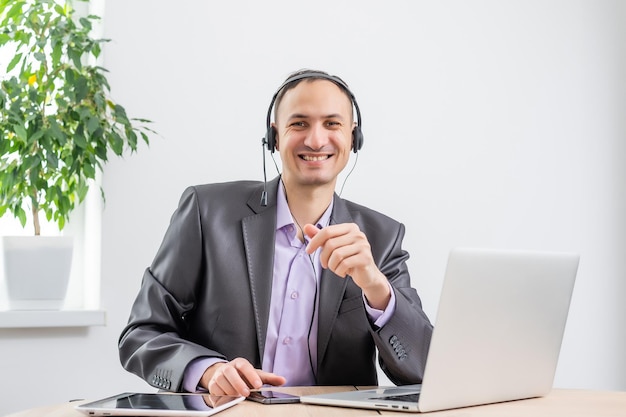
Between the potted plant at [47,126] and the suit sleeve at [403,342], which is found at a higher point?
the potted plant at [47,126]

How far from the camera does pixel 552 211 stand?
3.38 meters

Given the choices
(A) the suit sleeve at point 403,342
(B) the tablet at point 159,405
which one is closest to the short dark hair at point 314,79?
(A) the suit sleeve at point 403,342

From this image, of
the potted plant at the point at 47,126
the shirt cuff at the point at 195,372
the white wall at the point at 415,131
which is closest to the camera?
the shirt cuff at the point at 195,372

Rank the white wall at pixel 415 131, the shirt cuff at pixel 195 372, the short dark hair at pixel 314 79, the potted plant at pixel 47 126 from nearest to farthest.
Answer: the shirt cuff at pixel 195 372 → the short dark hair at pixel 314 79 → the potted plant at pixel 47 126 → the white wall at pixel 415 131

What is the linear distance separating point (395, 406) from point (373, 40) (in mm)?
2219

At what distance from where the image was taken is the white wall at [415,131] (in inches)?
111

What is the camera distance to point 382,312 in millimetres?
1598

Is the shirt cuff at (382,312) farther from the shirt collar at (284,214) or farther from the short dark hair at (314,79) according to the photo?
the short dark hair at (314,79)

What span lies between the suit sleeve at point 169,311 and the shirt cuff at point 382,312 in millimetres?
311

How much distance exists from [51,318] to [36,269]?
0.17 m

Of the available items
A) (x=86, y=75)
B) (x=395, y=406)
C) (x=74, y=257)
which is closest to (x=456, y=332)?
(x=395, y=406)

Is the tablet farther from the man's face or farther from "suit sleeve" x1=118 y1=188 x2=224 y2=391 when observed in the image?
the man's face

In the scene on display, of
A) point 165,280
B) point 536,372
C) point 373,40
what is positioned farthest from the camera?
point 373,40

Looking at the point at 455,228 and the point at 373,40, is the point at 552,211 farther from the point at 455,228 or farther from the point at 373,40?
the point at 373,40
